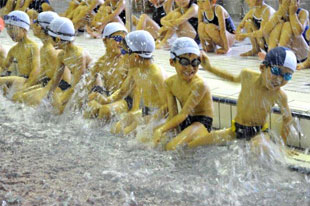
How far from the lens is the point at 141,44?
4.74 metres

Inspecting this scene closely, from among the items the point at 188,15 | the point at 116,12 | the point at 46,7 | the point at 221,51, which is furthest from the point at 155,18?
the point at 46,7

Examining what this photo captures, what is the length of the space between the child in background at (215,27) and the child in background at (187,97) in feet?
10.1

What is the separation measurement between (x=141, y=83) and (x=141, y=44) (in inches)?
17.3

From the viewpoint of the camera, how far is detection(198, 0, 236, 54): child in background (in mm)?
7480

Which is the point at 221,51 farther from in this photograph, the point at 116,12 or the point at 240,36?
the point at 116,12

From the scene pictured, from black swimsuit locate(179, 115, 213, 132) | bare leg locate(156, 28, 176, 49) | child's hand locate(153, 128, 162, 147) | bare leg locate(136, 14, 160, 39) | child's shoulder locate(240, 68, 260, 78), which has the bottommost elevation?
child's hand locate(153, 128, 162, 147)

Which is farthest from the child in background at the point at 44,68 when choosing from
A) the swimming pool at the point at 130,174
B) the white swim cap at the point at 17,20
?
the swimming pool at the point at 130,174

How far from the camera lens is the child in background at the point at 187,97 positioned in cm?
429

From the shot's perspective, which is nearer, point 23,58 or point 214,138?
point 214,138

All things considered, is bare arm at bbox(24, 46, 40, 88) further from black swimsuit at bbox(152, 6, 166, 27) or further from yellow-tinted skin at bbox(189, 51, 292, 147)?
yellow-tinted skin at bbox(189, 51, 292, 147)

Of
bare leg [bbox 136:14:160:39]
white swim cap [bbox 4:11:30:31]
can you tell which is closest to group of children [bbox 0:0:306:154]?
white swim cap [bbox 4:11:30:31]

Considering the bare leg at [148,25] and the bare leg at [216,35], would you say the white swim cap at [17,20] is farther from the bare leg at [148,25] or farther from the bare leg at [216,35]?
the bare leg at [216,35]

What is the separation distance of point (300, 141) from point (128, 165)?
1506 mm

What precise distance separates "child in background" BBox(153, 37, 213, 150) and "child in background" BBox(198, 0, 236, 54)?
3078mm
